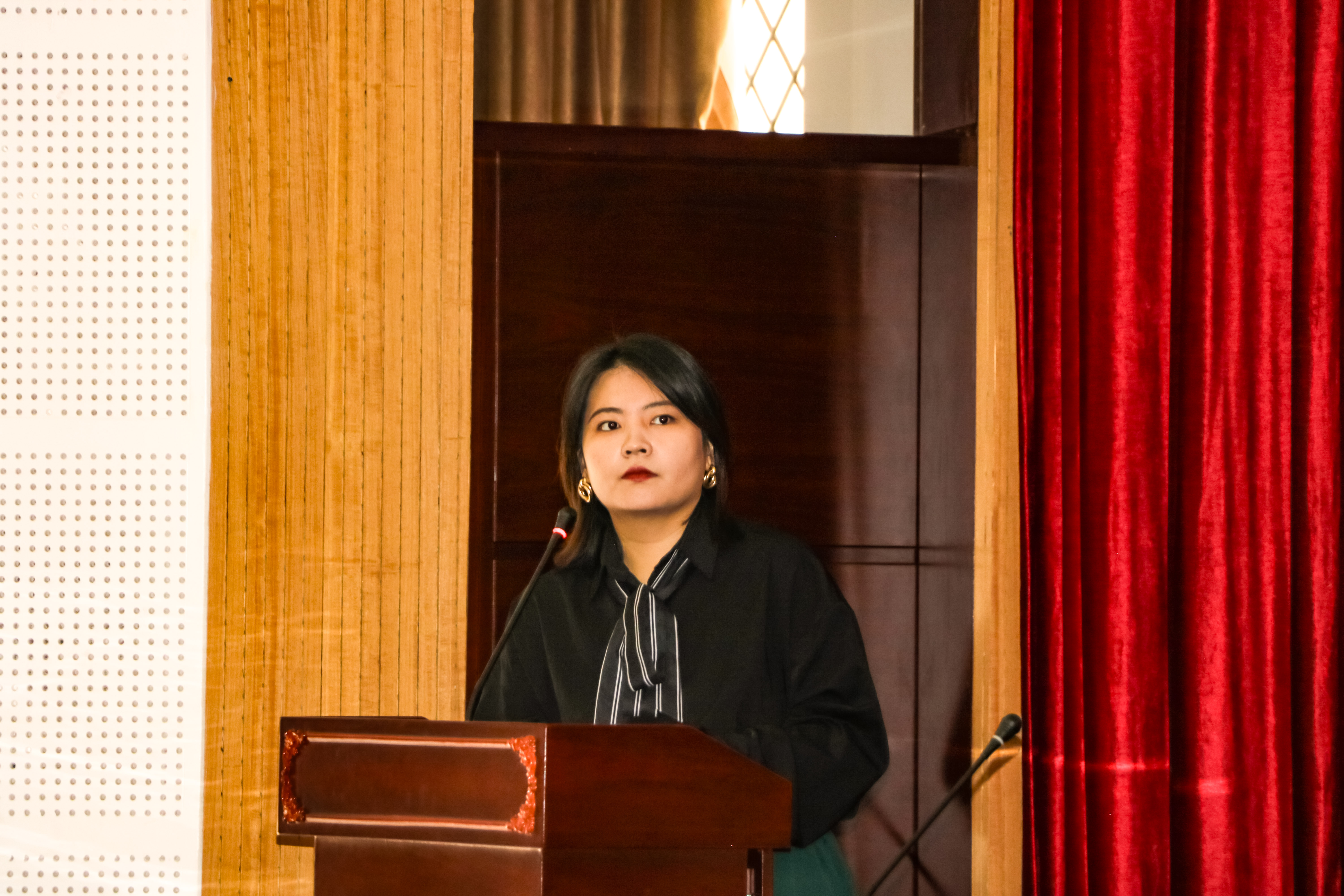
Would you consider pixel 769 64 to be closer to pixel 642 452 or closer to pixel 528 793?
pixel 642 452

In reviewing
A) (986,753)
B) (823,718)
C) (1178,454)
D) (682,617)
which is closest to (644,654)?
(682,617)

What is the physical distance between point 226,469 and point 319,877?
34.3 inches

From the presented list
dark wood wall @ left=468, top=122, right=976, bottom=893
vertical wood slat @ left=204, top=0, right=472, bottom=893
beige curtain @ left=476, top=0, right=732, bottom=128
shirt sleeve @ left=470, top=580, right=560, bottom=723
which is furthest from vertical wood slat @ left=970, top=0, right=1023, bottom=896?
vertical wood slat @ left=204, top=0, right=472, bottom=893

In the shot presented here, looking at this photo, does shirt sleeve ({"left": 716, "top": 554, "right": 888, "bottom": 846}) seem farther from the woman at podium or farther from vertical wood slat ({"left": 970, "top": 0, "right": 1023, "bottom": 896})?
vertical wood slat ({"left": 970, "top": 0, "right": 1023, "bottom": 896})

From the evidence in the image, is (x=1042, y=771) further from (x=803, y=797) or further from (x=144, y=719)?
(x=144, y=719)

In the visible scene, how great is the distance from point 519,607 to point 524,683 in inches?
13.3

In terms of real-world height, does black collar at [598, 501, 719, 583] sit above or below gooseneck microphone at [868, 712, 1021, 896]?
above

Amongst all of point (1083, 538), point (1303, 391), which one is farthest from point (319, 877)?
point (1303, 391)

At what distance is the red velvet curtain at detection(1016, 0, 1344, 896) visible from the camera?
2.12 metres

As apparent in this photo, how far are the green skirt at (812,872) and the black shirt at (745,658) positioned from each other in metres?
0.04

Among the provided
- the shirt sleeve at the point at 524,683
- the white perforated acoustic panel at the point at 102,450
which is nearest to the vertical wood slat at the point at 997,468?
the shirt sleeve at the point at 524,683

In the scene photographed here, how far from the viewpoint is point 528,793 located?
142cm

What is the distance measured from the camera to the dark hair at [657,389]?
2178 millimetres

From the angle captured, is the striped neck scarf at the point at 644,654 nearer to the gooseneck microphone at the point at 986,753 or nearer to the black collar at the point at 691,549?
the black collar at the point at 691,549
